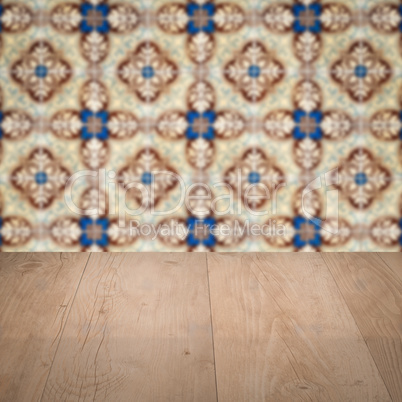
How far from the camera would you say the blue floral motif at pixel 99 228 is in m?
1.80

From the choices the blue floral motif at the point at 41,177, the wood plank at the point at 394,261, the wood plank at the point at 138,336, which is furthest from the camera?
the blue floral motif at the point at 41,177

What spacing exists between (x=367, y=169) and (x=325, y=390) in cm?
92

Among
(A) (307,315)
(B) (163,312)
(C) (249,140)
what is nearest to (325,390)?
(A) (307,315)

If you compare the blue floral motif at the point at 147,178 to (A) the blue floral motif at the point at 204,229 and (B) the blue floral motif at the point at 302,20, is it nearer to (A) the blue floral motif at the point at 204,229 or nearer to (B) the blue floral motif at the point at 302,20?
(A) the blue floral motif at the point at 204,229

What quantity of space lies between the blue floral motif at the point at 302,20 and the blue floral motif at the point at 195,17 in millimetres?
250

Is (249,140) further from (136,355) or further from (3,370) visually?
(3,370)

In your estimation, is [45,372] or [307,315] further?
Answer: [307,315]

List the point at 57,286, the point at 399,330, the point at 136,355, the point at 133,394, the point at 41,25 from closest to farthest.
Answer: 1. the point at 133,394
2. the point at 136,355
3. the point at 399,330
4. the point at 57,286
5. the point at 41,25

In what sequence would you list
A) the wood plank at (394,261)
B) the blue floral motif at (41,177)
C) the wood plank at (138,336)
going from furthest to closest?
the blue floral motif at (41,177)
the wood plank at (394,261)
the wood plank at (138,336)

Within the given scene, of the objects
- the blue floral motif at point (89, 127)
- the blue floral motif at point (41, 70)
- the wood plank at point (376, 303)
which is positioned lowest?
the wood plank at point (376, 303)

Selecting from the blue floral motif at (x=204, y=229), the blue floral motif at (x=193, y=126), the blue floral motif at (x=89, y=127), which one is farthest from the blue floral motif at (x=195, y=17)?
the blue floral motif at (x=204, y=229)

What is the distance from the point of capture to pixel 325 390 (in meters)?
1.05

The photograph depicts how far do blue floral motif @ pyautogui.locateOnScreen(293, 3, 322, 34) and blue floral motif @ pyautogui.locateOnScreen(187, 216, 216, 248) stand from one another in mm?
643

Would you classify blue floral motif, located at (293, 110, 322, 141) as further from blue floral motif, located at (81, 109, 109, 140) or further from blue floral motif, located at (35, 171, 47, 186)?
blue floral motif, located at (35, 171, 47, 186)
